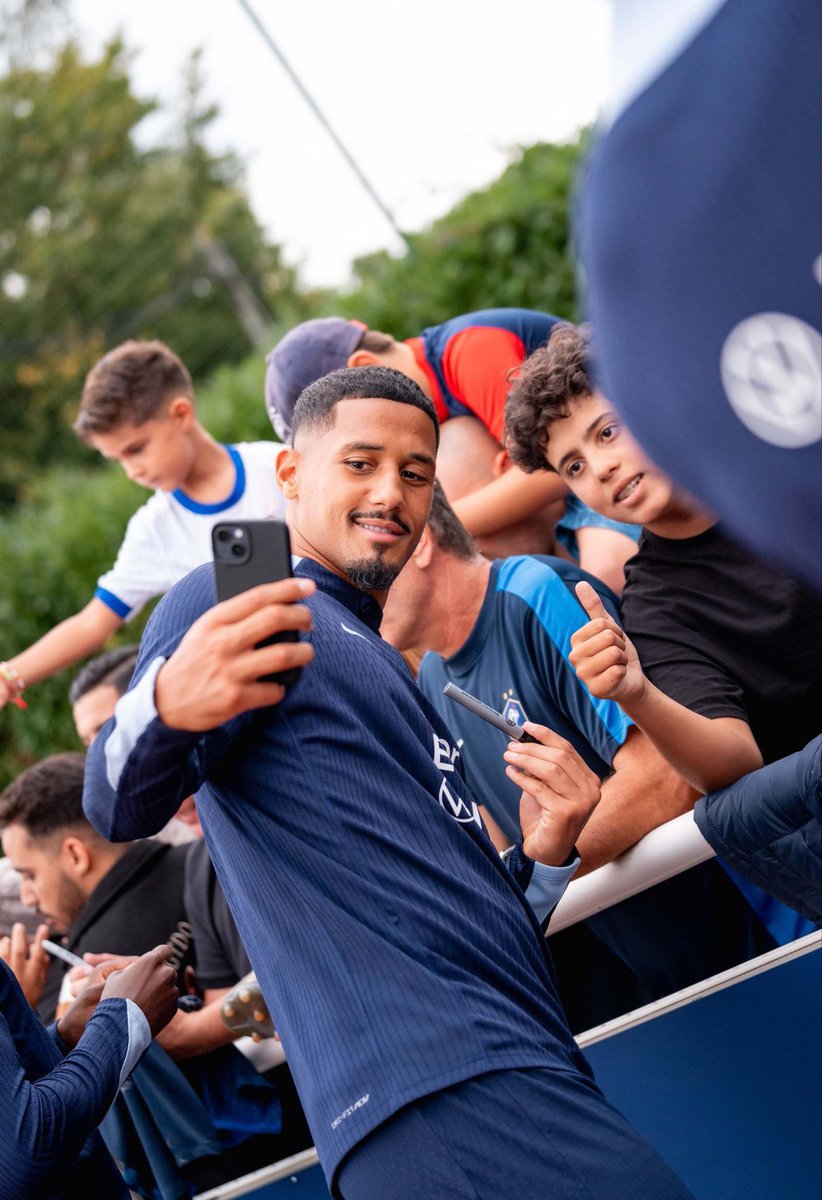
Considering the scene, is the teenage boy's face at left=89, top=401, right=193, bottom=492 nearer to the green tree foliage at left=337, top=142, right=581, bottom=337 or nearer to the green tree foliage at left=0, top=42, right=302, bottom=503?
the green tree foliage at left=337, top=142, right=581, bottom=337

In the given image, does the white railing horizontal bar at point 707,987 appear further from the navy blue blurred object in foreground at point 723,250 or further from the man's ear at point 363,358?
the man's ear at point 363,358

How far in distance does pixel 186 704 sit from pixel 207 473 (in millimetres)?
2685

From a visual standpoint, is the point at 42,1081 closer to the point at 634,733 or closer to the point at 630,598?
the point at 634,733

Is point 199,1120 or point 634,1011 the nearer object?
point 634,1011

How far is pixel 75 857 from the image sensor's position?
3264 millimetres

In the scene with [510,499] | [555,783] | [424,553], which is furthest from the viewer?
[510,499]

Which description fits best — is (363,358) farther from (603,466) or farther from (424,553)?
(603,466)

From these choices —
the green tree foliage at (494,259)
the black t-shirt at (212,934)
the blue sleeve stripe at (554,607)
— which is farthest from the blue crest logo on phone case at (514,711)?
the green tree foliage at (494,259)

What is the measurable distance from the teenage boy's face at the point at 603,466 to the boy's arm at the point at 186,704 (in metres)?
1.15

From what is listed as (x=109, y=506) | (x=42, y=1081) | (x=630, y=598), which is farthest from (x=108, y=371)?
(x=109, y=506)

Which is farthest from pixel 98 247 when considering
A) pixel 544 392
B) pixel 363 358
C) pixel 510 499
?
pixel 544 392

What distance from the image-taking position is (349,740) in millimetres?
1426

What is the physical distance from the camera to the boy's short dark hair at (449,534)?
2643mm

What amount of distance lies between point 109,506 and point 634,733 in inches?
224
